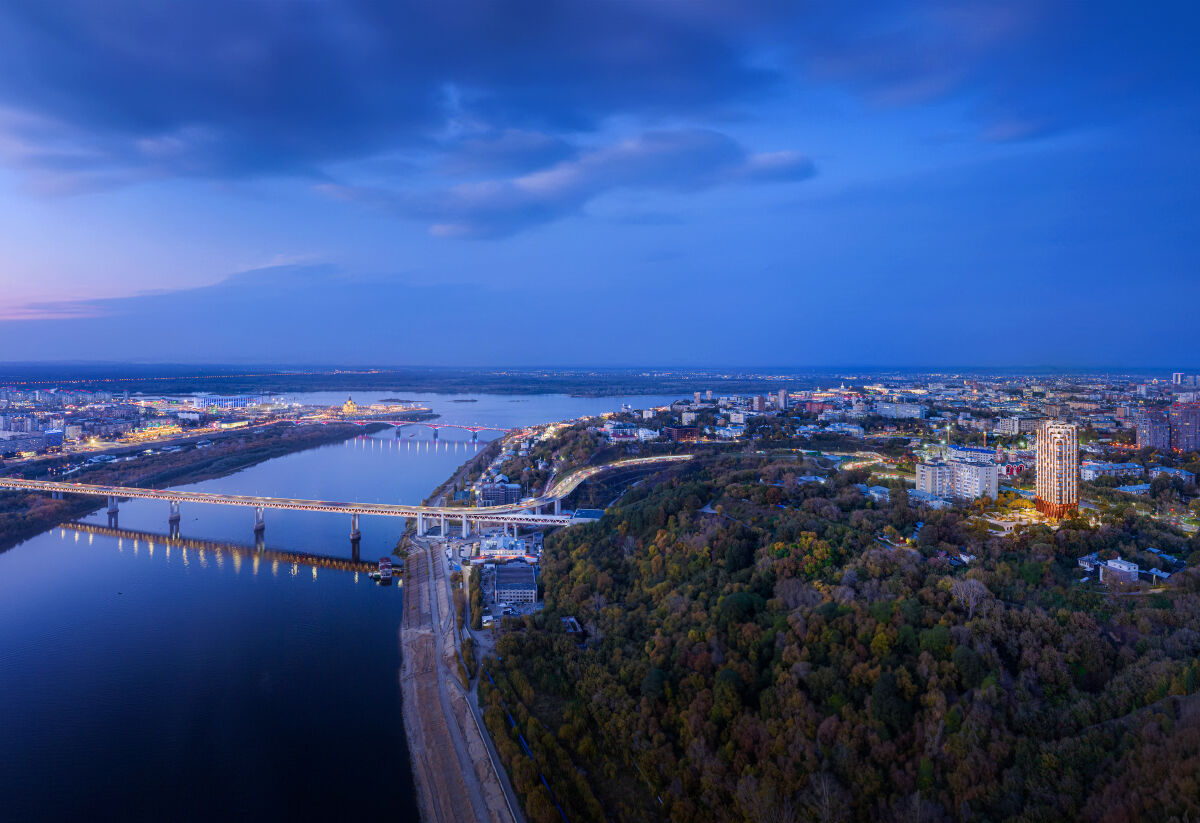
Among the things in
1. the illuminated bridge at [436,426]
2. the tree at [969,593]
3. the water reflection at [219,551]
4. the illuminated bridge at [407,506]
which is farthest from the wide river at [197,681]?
the illuminated bridge at [436,426]

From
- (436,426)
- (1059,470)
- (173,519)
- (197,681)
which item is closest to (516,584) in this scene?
(197,681)

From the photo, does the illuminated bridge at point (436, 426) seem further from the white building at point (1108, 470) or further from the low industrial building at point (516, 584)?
the white building at point (1108, 470)

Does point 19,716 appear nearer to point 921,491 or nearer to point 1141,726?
point 1141,726

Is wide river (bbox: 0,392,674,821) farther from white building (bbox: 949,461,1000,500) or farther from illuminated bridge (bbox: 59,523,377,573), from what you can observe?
white building (bbox: 949,461,1000,500)

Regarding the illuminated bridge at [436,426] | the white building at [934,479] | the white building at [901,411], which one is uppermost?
the white building at [901,411]

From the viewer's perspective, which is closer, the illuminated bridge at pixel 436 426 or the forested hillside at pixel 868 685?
the forested hillside at pixel 868 685

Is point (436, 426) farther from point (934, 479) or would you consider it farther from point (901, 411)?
point (934, 479)

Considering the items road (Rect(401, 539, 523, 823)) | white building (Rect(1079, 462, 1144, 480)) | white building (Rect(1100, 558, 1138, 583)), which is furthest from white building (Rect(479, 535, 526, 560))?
white building (Rect(1079, 462, 1144, 480))
